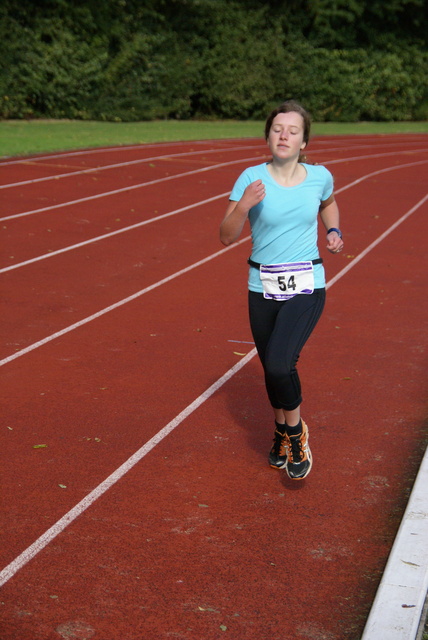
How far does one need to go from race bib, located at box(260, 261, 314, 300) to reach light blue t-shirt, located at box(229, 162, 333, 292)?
3cm

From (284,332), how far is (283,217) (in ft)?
1.93

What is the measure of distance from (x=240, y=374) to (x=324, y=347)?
1.05 meters

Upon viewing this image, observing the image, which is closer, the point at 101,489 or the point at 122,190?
the point at 101,489

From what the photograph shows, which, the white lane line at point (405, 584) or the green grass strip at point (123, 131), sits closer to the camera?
the white lane line at point (405, 584)

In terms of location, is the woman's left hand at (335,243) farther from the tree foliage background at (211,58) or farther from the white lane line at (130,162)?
the tree foliage background at (211,58)

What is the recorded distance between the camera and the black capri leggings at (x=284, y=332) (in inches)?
187

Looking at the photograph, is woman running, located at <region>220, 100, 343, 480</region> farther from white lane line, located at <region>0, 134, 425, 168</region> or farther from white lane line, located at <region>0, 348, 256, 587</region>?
white lane line, located at <region>0, 134, 425, 168</region>

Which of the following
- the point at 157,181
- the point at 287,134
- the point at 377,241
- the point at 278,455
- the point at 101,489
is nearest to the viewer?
the point at 287,134

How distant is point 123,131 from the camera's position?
28578 millimetres

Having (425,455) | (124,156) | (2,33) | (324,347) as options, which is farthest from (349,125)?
(425,455)

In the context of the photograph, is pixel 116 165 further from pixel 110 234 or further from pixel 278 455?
pixel 278 455

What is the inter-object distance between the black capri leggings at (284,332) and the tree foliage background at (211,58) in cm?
2770

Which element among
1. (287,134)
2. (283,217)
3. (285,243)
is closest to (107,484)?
(285,243)

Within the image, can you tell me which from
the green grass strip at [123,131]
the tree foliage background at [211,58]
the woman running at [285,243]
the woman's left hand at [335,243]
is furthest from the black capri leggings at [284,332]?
the tree foliage background at [211,58]
